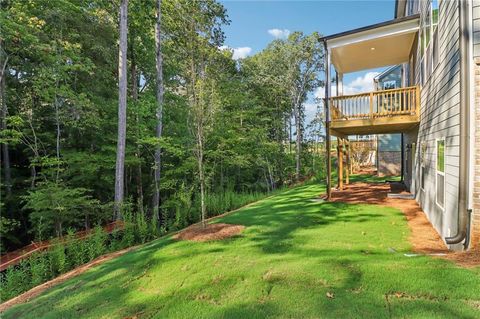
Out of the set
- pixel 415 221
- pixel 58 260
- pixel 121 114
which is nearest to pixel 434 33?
pixel 415 221

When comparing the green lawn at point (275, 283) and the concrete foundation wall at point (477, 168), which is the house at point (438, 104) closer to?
the concrete foundation wall at point (477, 168)

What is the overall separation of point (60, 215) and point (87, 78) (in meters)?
5.79

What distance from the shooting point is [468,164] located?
364cm

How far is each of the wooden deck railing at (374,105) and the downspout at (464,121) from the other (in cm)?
454

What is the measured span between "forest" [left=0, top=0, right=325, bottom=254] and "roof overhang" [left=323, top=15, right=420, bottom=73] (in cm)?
441

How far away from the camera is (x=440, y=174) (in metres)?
5.20

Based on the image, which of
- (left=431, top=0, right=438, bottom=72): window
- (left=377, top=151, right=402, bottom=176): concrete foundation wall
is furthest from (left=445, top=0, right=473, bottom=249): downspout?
(left=377, top=151, right=402, bottom=176): concrete foundation wall

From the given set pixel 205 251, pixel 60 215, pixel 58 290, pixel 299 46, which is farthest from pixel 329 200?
pixel 299 46

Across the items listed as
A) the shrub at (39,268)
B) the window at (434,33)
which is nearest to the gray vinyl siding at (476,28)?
the window at (434,33)

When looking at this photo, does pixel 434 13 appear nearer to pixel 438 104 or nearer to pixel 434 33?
pixel 434 33

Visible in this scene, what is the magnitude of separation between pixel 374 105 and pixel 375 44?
6.94 ft

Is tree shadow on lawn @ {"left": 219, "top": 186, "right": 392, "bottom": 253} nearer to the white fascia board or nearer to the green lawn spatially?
the green lawn

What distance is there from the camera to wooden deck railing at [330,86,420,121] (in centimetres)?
807

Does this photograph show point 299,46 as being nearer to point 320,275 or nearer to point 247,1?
point 247,1
